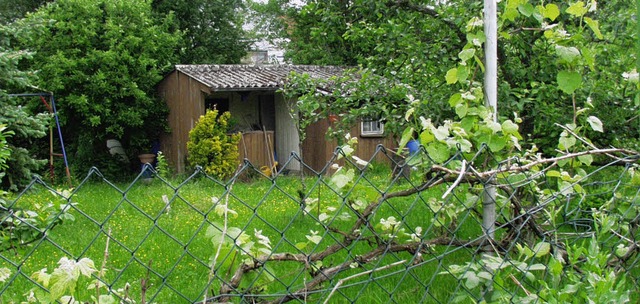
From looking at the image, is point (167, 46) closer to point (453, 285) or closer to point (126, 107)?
point (126, 107)

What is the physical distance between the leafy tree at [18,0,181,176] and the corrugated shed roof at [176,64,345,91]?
1.10m

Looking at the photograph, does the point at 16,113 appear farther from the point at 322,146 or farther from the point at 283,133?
the point at 283,133

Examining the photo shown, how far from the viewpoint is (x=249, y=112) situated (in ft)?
52.2

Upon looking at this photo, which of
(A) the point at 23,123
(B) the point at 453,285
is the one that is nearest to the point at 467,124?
(B) the point at 453,285

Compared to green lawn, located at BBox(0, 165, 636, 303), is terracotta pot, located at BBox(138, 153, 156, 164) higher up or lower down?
lower down

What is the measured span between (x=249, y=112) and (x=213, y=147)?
3387mm

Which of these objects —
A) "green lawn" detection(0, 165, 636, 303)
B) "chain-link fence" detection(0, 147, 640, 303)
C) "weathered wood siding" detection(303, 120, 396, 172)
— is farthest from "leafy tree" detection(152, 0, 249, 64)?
"chain-link fence" detection(0, 147, 640, 303)

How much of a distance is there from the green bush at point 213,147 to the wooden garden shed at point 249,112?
0.86m

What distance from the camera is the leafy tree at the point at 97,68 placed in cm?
1383

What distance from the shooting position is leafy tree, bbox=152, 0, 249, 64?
20.3 meters

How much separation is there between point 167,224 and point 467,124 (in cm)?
540

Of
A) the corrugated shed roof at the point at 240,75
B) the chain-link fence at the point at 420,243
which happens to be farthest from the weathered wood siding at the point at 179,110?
the chain-link fence at the point at 420,243

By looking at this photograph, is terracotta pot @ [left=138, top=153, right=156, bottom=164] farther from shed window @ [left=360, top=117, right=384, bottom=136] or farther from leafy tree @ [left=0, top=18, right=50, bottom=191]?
shed window @ [left=360, top=117, right=384, bottom=136]

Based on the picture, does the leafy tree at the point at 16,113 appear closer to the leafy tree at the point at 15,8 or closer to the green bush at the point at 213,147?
the green bush at the point at 213,147
